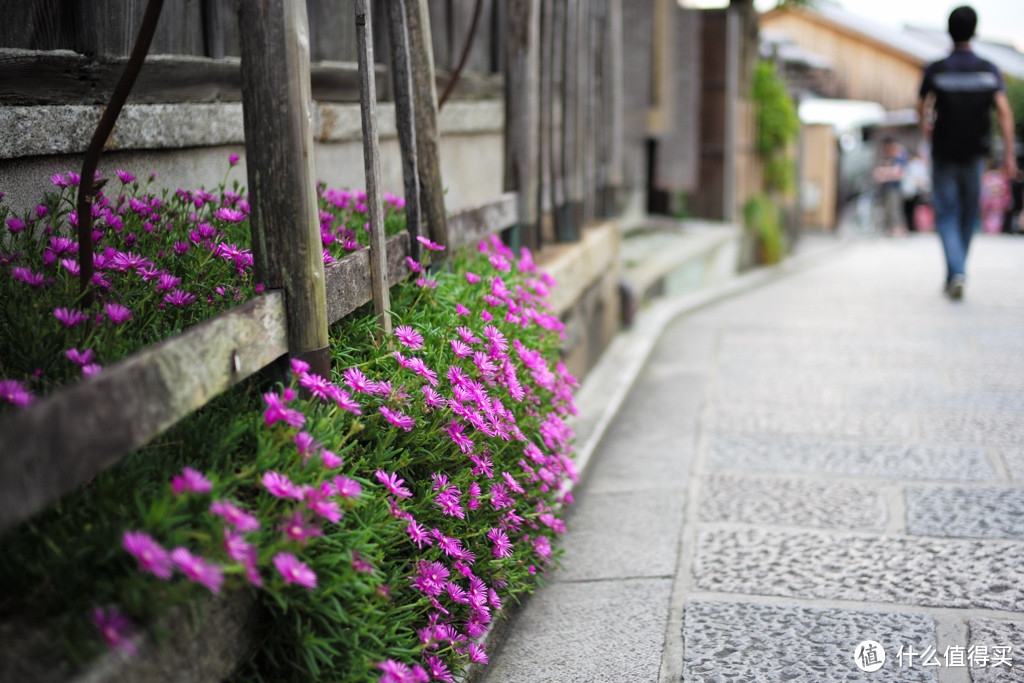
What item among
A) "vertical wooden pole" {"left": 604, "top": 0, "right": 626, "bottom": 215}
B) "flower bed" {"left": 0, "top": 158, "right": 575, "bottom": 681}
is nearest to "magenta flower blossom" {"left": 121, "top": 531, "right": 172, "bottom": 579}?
"flower bed" {"left": 0, "top": 158, "right": 575, "bottom": 681}

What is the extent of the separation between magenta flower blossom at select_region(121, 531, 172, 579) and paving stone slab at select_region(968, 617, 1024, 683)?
67.7 inches

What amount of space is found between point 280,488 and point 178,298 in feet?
2.01

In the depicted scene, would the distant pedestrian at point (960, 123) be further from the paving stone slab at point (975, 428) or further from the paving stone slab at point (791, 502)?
the paving stone slab at point (791, 502)

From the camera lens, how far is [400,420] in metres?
1.89

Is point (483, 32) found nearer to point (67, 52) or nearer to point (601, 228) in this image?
point (601, 228)

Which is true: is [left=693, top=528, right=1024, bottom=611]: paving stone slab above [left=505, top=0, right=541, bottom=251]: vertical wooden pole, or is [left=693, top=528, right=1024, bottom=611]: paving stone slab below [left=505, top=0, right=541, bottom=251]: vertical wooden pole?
below

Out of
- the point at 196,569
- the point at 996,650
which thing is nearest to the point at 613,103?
the point at 996,650

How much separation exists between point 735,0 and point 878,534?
821 centimetres

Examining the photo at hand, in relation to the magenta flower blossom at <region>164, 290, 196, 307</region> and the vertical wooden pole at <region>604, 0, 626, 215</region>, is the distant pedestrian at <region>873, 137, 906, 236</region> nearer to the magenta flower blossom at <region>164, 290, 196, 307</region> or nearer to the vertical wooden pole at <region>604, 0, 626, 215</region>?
the vertical wooden pole at <region>604, 0, 626, 215</region>

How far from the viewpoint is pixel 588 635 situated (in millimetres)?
2410

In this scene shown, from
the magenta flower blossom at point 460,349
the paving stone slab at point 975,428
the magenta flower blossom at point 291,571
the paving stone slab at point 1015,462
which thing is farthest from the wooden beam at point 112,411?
the paving stone slab at point 975,428

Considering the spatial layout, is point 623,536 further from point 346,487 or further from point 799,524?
point 346,487

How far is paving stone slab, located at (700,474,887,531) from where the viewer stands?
3031 mm

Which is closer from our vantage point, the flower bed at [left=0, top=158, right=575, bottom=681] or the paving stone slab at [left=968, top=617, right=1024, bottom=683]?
the flower bed at [left=0, top=158, right=575, bottom=681]
